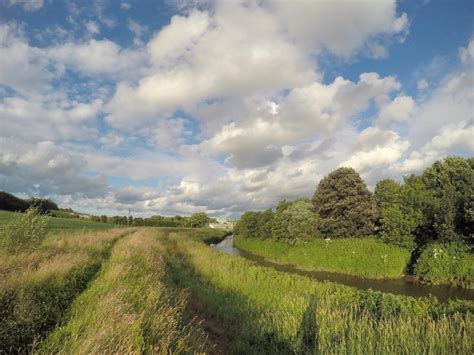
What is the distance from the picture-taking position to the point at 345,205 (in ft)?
128

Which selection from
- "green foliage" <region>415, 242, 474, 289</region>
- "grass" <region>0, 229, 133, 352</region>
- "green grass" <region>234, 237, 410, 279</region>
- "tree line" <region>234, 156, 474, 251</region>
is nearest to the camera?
"grass" <region>0, 229, 133, 352</region>

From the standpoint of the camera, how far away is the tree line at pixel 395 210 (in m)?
27.6

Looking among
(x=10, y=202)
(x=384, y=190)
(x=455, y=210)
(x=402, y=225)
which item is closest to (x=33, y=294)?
(x=402, y=225)

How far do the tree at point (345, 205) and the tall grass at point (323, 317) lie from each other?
2087 cm

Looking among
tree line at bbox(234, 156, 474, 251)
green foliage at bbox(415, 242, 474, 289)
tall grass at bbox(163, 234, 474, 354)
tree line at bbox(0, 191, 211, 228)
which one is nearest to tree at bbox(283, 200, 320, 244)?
tree line at bbox(234, 156, 474, 251)

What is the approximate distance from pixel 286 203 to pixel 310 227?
26788 mm

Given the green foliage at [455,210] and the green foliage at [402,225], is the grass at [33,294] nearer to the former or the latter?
the green foliage at [402,225]

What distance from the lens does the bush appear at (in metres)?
14.5

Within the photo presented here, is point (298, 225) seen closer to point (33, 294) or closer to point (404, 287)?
point (404, 287)

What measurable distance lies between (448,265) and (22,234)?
29.2m

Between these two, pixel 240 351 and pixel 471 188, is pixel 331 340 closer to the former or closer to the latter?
pixel 240 351

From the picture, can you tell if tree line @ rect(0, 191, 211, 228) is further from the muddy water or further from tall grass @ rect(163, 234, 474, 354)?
the muddy water

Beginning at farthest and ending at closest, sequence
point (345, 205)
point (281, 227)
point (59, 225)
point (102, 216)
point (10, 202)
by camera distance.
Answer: point (102, 216), point (10, 202), point (59, 225), point (281, 227), point (345, 205)

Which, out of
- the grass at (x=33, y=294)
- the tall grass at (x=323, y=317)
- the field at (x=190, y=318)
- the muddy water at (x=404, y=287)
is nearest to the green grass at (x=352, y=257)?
the muddy water at (x=404, y=287)
